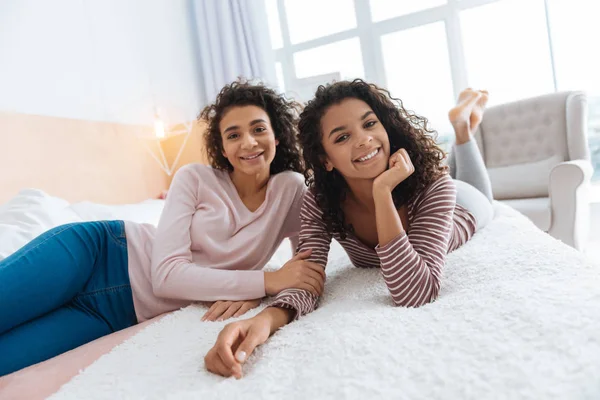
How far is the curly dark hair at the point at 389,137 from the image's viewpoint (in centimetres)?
115

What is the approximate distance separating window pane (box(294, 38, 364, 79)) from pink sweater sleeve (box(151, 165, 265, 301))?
9.23ft

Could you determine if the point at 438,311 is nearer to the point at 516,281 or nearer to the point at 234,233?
the point at 516,281

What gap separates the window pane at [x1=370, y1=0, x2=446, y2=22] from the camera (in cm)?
349

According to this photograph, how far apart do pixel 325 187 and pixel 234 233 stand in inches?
11.4

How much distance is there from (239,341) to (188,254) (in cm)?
44

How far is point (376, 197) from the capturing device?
968 millimetres

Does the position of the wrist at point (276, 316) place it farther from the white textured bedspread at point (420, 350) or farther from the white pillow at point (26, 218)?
the white pillow at point (26, 218)

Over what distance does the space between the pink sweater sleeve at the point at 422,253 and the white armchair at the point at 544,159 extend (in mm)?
1299

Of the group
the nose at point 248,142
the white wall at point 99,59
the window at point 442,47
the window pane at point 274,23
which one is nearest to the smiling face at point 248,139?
the nose at point 248,142

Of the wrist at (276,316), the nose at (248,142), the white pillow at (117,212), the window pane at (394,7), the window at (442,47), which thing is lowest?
the wrist at (276,316)

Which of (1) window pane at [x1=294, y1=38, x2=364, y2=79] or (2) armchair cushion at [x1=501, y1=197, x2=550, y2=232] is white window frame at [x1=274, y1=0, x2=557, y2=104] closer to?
(1) window pane at [x1=294, y1=38, x2=364, y2=79]

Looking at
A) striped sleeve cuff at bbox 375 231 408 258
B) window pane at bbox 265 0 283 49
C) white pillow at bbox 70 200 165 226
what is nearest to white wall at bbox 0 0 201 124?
white pillow at bbox 70 200 165 226

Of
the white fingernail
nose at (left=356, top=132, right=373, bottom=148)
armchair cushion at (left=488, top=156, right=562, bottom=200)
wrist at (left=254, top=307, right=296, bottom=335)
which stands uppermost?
nose at (left=356, top=132, right=373, bottom=148)

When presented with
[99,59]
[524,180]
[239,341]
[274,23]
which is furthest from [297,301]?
[274,23]
